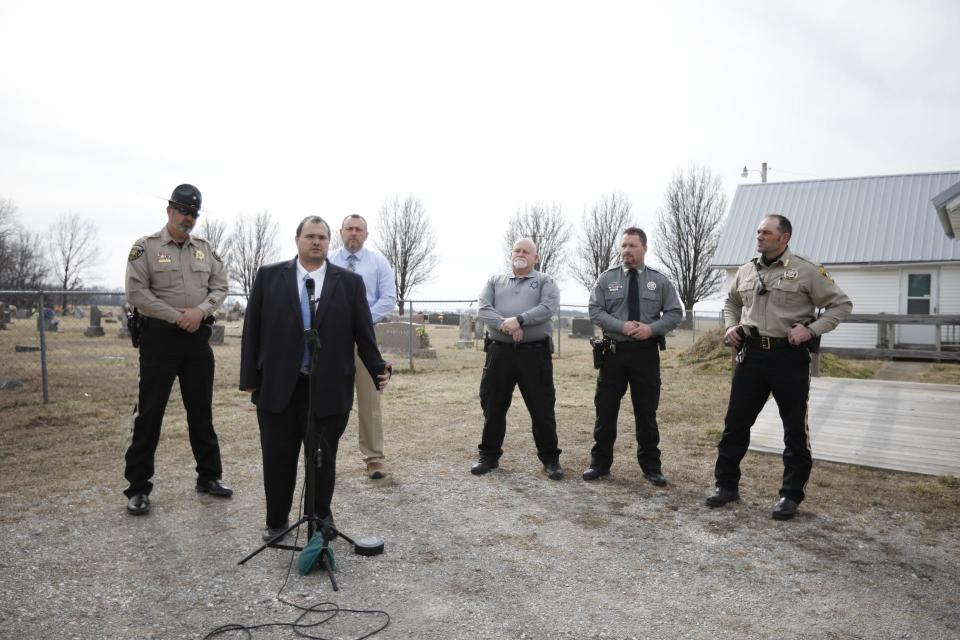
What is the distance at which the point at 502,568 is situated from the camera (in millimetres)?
3564

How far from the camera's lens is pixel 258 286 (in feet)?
12.5

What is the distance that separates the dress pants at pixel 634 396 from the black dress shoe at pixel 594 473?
0.03 metres

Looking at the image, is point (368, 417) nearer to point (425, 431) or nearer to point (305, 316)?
point (305, 316)

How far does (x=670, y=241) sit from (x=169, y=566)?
108 feet

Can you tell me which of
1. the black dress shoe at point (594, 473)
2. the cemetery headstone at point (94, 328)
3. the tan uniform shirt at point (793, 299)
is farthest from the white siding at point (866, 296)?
the cemetery headstone at point (94, 328)

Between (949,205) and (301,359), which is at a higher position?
(949,205)

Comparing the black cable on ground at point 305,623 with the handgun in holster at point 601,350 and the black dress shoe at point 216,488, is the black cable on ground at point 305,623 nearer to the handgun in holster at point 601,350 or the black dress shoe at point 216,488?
the black dress shoe at point 216,488

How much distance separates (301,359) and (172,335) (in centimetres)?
141

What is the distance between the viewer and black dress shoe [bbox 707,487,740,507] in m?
4.70

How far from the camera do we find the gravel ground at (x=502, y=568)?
2.94 meters

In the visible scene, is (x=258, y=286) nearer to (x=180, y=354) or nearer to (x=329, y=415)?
(x=329, y=415)

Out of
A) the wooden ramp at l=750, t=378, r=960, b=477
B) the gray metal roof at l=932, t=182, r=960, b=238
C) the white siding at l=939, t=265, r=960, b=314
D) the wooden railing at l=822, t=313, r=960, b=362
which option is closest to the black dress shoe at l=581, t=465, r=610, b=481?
the wooden ramp at l=750, t=378, r=960, b=477

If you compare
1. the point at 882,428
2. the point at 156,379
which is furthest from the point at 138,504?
the point at 882,428

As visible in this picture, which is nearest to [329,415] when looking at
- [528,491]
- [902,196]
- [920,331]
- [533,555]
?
[533,555]
